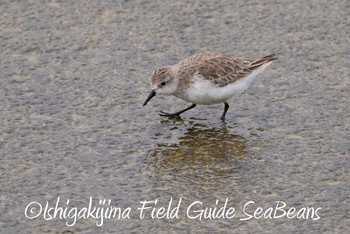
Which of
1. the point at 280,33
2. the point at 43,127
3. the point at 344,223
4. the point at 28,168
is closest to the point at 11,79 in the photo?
the point at 43,127

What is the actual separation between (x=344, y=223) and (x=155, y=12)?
5.06m

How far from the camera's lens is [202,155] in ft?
25.4

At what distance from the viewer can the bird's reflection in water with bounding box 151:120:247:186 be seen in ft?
24.1

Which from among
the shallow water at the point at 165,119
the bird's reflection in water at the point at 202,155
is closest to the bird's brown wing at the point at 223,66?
the shallow water at the point at 165,119

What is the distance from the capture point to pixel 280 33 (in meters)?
10.1

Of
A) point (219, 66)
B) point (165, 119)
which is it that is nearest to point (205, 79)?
point (219, 66)

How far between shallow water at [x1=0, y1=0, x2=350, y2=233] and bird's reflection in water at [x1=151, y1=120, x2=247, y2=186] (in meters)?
0.02

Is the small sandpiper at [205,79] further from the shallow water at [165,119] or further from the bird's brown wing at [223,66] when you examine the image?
the shallow water at [165,119]

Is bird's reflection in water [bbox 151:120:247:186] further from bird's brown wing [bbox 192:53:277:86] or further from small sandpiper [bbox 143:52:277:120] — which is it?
bird's brown wing [bbox 192:53:277:86]

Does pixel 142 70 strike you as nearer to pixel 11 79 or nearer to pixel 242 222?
pixel 11 79

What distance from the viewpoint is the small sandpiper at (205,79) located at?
845cm

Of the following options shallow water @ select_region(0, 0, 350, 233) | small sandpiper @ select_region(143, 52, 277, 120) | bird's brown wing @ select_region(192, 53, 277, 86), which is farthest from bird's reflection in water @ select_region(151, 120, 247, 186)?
bird's brown wing @ select_region(192, 53, 277, 86)

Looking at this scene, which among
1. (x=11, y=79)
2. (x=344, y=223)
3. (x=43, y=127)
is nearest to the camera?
(x=344, y=223)

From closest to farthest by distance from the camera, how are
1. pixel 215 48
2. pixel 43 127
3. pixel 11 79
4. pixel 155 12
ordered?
1. pixel 43 127
2. pixel 11 79
3. pixel 215 48
4. pixel 155 12
